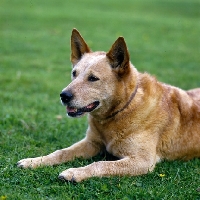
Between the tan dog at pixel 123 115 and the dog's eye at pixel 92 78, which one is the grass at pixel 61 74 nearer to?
the tan dog at pixel 123 115

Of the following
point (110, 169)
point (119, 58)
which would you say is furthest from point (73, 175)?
point (119, 58)

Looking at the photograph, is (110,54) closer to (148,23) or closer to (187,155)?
(187,155)

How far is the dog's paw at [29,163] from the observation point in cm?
518

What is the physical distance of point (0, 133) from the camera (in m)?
6.54

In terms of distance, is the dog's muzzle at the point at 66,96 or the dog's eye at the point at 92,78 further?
the dog's eye at the point at 92,78

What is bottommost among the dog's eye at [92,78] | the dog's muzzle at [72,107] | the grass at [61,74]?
the grass at [61,74]

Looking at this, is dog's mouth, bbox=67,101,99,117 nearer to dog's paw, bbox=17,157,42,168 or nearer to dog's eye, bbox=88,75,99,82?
dog's eye, bbox=88,75,99,82

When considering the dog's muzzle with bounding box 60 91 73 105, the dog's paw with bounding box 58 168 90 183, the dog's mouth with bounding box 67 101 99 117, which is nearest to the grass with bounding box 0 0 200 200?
the dog's paw with bounding box 58 168 90 183

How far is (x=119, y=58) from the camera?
5391mm

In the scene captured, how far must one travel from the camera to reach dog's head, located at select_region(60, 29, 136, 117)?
522 cm

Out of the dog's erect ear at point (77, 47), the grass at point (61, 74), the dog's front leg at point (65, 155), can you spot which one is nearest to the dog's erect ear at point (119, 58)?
the dog's erect ear at point (77, 47)

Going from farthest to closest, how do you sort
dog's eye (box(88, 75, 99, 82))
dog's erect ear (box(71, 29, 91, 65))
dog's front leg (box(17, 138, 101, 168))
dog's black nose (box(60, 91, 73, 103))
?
dog's erect ear (box(71, 29, 91, 65))
dog's eye (box(88, 75, 99, 82))
dog's front leg (box(17, 138, 101, 168))
dog's black nose (box(60, 91, 73, 103))

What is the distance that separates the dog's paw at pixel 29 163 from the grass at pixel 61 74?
106 millimetres

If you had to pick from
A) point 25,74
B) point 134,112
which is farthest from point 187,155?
point 25,74
